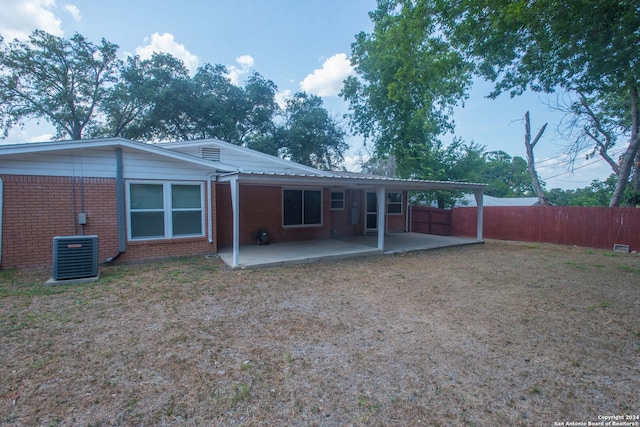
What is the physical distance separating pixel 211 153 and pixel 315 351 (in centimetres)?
781

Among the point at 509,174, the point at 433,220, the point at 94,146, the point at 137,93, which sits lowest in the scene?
the point at 433,220

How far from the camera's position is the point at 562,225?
1126 cm

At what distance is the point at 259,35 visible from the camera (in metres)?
12.6

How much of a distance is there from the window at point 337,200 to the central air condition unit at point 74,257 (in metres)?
8.09

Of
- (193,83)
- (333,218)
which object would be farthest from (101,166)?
(193,83)

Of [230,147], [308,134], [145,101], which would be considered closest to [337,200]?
[230,147]

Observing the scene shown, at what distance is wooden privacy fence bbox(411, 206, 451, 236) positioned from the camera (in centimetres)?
1491

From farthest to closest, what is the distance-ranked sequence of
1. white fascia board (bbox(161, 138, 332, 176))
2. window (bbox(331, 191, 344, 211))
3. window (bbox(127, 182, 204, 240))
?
1. window (bbox(331, 191, 344, 211))
2. white fascia board (bbox(161, 138, 332, 176))
3. window (bbox(127, 182, 204, 240))

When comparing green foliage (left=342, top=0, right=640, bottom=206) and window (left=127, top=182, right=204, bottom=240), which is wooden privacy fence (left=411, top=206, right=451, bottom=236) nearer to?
green foliage (left=342, top=0, right=640, bottom=206)

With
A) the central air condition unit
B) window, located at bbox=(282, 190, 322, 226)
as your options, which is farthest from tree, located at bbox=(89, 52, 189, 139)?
the central air condition unit

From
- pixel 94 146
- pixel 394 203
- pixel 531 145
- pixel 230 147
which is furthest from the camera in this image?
pixel 531 145

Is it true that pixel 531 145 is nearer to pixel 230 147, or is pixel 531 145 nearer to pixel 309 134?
pixel 309 134

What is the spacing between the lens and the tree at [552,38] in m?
5.46

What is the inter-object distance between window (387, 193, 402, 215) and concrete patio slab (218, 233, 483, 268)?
286cm
